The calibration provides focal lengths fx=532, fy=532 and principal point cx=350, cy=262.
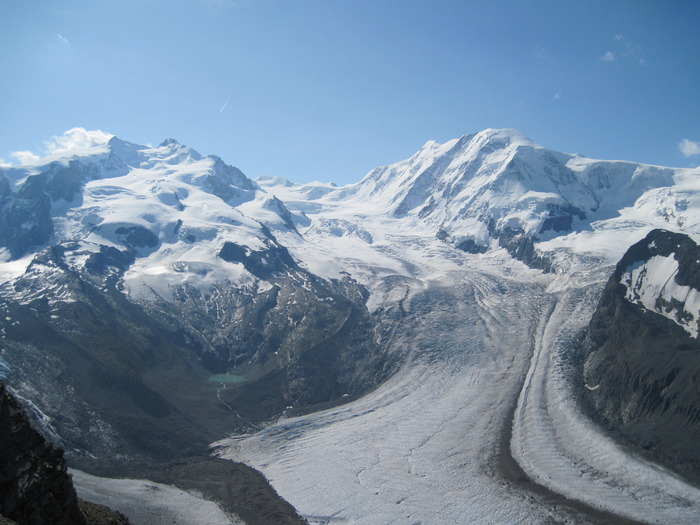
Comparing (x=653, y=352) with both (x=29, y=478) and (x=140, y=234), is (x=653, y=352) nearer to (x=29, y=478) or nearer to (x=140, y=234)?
(x=29, y=478)

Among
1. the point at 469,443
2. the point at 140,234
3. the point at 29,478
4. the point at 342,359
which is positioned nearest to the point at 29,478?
the point at 29,478

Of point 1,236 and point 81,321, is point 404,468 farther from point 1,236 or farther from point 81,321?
point 1,236

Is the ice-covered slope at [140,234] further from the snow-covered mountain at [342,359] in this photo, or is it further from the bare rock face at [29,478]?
the bare rock face at [29,478]

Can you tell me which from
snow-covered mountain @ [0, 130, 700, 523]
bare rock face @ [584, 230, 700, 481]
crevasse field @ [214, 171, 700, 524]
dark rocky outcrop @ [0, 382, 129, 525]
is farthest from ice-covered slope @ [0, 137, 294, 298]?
dark rocky outcrop @ [0, 382, 129, 525]

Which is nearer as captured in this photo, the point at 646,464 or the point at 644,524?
the point at 644,524

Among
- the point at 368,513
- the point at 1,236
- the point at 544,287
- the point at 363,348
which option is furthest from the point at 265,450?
the point at 1,236

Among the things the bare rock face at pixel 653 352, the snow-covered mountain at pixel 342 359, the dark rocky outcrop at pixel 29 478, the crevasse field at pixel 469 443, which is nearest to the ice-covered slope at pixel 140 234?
the snow-covered mountain at pixel 342 359
